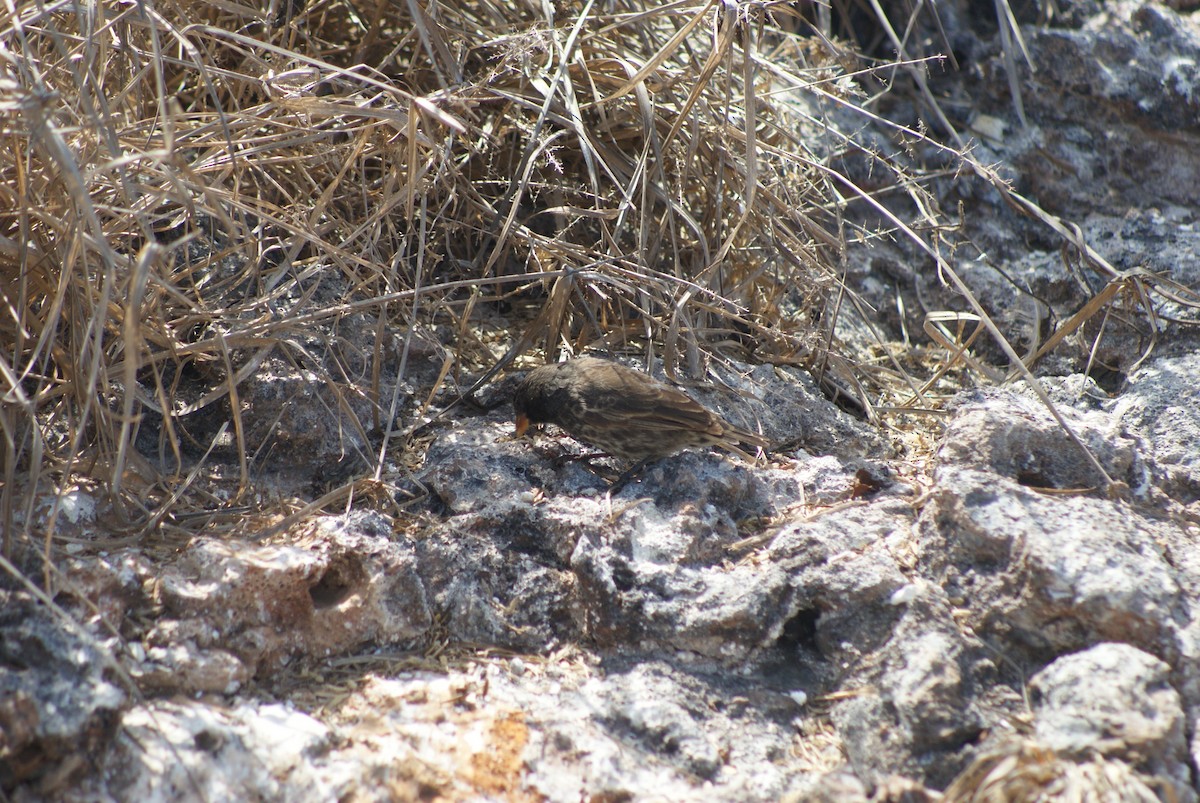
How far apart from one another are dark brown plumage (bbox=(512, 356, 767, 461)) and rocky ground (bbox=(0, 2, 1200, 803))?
0.10 meters

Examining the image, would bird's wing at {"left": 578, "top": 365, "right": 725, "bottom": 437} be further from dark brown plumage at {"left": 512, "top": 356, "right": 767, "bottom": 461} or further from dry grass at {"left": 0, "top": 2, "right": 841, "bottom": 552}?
dry grass at {"left": 0, "top": 2, "right": 841, "bottom": 552}

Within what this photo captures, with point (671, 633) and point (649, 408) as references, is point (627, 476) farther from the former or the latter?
point (671, 633)

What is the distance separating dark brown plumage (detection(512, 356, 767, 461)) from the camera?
305 cm

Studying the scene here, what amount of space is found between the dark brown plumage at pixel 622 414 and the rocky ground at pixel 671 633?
0.10m

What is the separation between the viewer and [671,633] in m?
2.43

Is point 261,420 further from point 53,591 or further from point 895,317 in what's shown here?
point 895,317

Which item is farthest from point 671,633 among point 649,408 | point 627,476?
point 649,408

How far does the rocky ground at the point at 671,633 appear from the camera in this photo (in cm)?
197

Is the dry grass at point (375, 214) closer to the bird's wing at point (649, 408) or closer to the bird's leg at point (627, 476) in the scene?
the bird's wing at point (649, 408)

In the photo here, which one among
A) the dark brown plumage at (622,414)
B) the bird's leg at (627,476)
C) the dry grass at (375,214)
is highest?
the dry grass at (375,214)

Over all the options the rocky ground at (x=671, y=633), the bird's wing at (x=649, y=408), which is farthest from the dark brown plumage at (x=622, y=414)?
the rocky ground at (x=671, y=633)

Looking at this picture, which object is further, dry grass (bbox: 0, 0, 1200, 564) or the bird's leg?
the bird's leg

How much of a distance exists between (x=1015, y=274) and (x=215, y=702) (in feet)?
11.3

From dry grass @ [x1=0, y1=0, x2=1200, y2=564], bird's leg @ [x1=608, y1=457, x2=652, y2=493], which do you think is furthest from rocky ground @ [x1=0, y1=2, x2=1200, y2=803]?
dry grass @ [x1=0, y1=0, x2=1200, y2=564]
